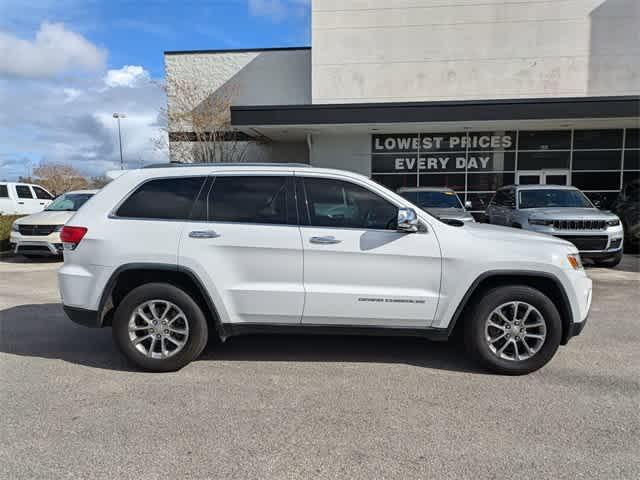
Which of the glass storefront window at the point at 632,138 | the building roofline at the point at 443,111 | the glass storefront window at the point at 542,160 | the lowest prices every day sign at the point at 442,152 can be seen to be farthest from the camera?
the lowest prices every day sign at the point at 442,152

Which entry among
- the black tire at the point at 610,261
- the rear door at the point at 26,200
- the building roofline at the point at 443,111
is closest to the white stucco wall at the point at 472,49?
the building roofline at the point at 443,111

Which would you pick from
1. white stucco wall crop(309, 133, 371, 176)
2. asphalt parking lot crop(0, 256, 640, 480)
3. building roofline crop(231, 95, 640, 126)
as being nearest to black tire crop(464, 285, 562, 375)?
asphalt parking lot crop(0, 256, 640, 480)

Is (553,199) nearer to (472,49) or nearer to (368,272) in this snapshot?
(368,272)

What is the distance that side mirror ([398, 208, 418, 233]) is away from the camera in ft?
12.7

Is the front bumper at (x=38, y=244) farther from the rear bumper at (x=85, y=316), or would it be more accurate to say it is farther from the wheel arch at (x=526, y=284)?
the wheel arch at (x=526, y=284)

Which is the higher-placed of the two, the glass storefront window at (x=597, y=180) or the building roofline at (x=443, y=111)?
the building roofline at (x=443, y=111)

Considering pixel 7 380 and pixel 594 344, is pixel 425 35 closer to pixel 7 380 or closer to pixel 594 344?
pixel 594 344

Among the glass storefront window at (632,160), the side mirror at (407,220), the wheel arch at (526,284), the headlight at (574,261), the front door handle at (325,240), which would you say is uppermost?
the glass storefront window at (632,160)

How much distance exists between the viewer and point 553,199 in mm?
10039

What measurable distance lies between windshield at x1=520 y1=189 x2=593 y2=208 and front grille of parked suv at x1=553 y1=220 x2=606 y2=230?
100 centimetres

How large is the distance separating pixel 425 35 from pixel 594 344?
17190 millimetres

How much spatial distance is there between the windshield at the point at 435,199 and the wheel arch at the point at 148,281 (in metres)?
7.62

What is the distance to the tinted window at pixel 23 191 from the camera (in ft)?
55.5

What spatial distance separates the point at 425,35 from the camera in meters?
19.0
